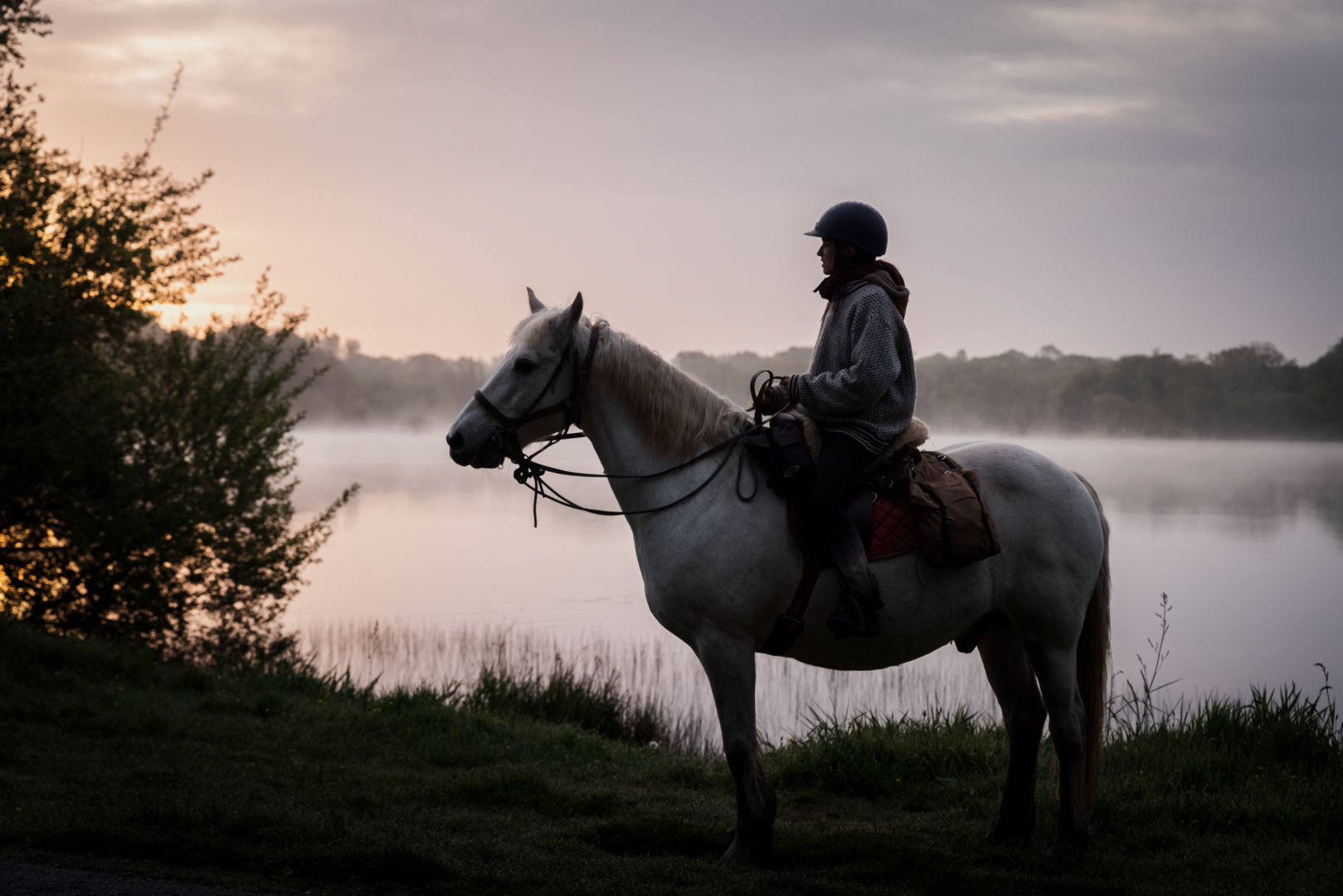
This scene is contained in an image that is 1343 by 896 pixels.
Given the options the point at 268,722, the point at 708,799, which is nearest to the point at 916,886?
the point at 708,799

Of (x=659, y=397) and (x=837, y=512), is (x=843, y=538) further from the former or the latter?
(x=659, y=397)

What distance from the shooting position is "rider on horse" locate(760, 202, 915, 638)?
440 cm

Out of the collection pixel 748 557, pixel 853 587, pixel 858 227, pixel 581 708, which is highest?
pixel 858 227

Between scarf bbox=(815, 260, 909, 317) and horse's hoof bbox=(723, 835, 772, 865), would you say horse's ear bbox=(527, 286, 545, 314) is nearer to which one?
scarf bbox=(815, 260, 909, 317)

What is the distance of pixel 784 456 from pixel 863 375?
49 cm

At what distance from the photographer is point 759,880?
169 inches

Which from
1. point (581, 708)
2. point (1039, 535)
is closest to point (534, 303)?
point (1039, 535)

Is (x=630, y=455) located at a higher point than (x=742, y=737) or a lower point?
higher

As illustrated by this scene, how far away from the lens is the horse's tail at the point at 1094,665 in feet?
16.6

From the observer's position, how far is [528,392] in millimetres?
4449

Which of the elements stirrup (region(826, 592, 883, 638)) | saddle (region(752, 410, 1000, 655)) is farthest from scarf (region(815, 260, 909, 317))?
stirrup (region(826, 592, 883, 638))

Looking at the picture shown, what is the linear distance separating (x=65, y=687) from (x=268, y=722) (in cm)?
182

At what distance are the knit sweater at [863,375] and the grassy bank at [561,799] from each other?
196 centimetres

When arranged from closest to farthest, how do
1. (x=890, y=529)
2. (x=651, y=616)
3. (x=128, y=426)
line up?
(x=890, y=529)
(x=128, y=426)
(x=651, y=616)
